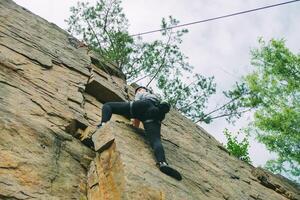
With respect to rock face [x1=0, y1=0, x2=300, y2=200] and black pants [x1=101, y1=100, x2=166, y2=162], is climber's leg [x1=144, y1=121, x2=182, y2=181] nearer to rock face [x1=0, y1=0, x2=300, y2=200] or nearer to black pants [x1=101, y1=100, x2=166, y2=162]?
black pants [x1=101, y1=100, x2=166, y2=162]

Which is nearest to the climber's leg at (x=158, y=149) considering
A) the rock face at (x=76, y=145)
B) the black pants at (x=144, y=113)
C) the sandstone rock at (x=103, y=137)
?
the black pants at (x=144, y=113)

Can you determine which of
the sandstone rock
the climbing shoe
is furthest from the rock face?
the climbing shoe

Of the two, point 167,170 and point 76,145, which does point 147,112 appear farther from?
point 76,145

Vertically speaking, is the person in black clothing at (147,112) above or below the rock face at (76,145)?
above

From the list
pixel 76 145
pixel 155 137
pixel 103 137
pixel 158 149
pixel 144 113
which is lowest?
pixel 76 145

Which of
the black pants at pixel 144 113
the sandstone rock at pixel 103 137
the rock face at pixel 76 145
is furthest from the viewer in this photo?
the black pants at pixel 144 113

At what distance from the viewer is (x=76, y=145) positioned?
6.16 metres

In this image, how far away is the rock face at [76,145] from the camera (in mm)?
5039

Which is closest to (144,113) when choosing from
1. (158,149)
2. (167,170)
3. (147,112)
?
(147,112)

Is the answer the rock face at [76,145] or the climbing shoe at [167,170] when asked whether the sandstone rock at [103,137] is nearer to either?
the rock face at [76,145]

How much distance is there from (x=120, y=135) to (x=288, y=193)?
589 cm

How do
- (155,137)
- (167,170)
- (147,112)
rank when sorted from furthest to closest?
(147,112), (155,137), (167,170)

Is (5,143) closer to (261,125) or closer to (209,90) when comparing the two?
(209,90)

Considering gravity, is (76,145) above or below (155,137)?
below
